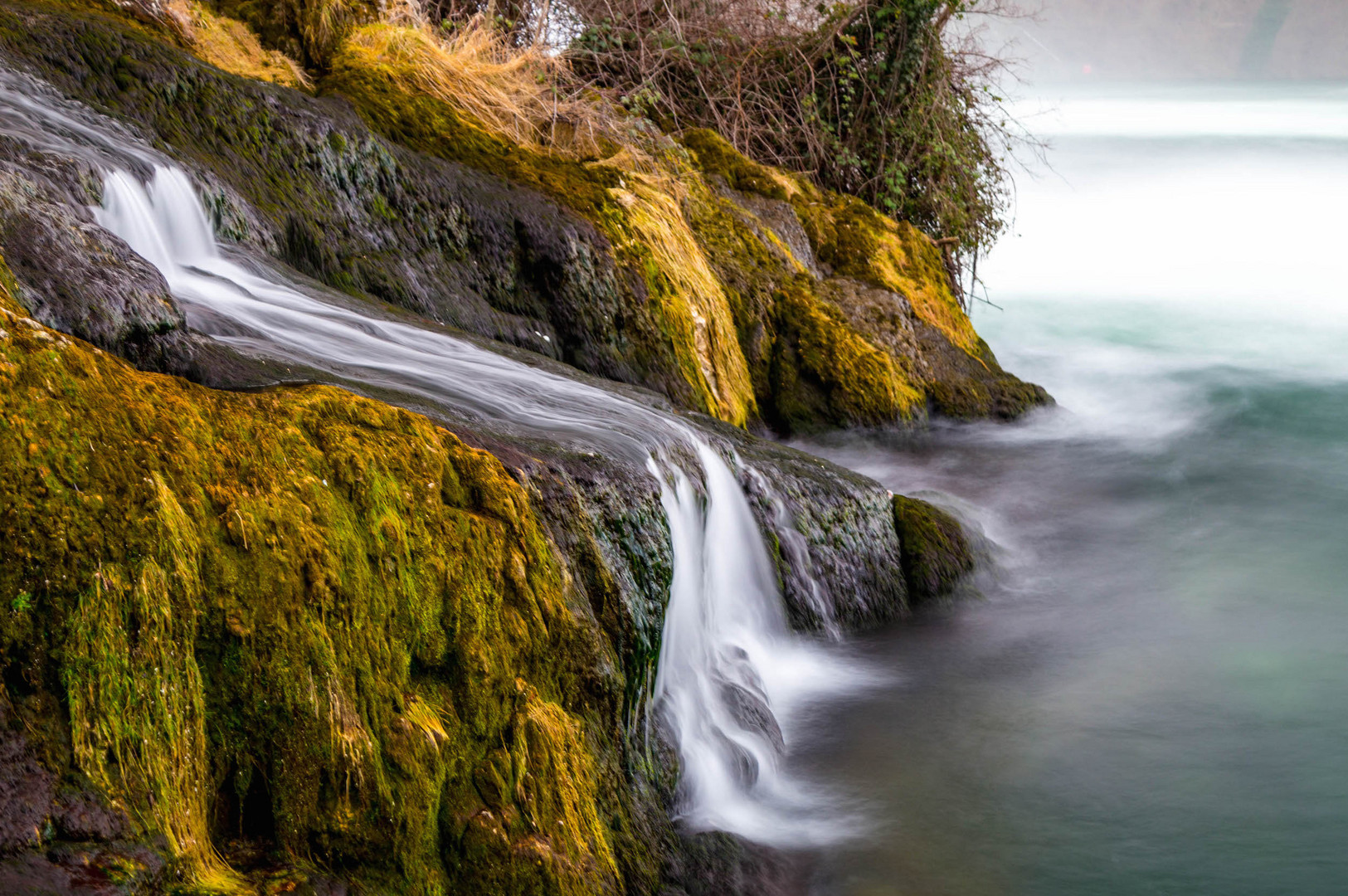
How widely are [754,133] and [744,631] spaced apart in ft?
18.7

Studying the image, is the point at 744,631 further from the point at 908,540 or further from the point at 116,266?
the point at 116,266

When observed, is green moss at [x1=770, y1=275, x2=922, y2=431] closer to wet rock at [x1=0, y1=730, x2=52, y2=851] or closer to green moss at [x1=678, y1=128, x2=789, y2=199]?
green moss at [x1=678, y1=128, x2=789, y2=199]

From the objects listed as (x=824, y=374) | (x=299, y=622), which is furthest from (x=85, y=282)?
(x=824, y=374)

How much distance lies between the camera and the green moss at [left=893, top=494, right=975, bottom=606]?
5.20 metres

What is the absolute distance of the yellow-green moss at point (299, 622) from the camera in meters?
2.03

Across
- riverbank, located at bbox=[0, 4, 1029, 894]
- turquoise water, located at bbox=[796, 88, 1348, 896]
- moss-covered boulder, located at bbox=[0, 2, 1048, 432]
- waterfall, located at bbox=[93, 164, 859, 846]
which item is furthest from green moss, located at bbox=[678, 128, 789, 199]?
waterfall, located at bbox=[93, 164, 859, 846]

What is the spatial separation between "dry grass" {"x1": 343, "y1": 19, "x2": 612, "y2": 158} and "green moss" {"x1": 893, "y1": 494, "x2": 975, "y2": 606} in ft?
9.87

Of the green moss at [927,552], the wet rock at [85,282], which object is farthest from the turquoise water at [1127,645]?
the wet rock at [85,282]

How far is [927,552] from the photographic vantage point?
5258 millimetres

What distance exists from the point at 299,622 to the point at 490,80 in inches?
201

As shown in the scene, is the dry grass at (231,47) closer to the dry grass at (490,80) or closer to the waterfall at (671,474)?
the dry grass at (490,80)

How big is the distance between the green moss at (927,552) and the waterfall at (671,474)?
30.9 inches

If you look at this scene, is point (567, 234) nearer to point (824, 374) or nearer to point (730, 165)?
point (824, 374)

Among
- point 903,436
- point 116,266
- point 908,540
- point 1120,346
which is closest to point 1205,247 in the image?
point 1120,346
